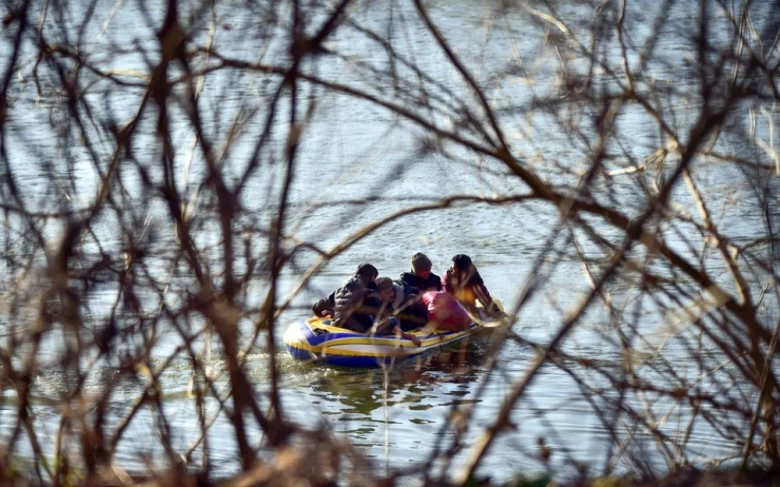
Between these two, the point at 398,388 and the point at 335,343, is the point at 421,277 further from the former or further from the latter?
the point at 398,388

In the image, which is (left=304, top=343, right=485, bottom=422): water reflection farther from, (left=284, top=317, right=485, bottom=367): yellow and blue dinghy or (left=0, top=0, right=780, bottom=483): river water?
(left=0, top=0, right=780, bottom=483): river water

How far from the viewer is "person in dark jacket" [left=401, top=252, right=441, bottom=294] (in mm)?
14281

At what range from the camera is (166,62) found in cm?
307

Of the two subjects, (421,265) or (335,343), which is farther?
(421,265)

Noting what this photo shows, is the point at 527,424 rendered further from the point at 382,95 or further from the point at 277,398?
the point at 277,398

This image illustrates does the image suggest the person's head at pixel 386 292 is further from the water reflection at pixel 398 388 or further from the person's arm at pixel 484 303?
the water reflection at pixel 398 388

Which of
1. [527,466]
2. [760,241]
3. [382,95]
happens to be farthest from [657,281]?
[527,466]

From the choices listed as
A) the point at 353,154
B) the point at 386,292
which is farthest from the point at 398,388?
the point at 353,154

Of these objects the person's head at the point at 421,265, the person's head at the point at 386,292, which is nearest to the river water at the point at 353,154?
the person's head at the point at 386,292

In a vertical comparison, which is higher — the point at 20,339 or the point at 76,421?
the point at 20,339

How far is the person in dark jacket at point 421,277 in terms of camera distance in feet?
46.9

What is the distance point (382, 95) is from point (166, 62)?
1147mm

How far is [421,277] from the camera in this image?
14.4m

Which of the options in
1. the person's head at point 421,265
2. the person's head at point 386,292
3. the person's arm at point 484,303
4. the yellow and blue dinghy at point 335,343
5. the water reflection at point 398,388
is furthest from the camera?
the person's head at point 421,265
